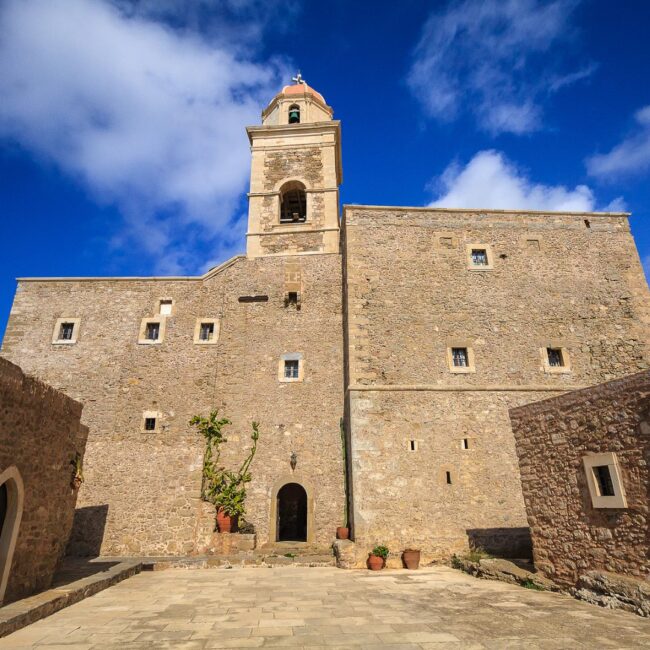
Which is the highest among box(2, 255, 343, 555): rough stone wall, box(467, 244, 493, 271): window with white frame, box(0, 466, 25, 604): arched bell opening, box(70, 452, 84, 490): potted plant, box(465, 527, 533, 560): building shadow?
box(467, 244, 493, 271): window with white frame

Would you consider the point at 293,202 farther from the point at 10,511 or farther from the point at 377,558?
the point at 10,511

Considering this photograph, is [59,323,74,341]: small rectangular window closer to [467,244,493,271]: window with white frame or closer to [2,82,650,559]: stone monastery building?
[2,82,650,559]: stone monastery building

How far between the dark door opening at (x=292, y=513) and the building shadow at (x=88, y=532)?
582 centimetres

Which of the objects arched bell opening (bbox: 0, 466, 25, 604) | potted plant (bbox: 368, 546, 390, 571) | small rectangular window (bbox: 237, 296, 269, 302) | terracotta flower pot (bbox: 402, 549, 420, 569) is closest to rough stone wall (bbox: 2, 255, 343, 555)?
small rectangular window (bbox: 237, 296, 269, 302)

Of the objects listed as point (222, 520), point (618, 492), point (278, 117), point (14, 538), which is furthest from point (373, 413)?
point (278, 117)

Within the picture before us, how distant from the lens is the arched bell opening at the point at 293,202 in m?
18.6

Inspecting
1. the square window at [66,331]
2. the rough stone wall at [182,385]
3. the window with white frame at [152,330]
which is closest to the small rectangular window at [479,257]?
the rough stone wall at [182,385]

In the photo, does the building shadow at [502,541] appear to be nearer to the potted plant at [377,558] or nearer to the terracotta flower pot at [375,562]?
the potted plant at [377,558]

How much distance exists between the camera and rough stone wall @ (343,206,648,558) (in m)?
12.1

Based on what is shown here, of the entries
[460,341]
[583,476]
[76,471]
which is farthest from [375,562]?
[76,471]

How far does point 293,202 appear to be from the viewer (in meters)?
19.9

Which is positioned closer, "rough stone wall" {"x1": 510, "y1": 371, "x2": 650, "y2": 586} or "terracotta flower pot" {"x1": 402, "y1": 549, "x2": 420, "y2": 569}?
"rough stone wall" {"x1": 510, "y1": 371, "x2": 650, "y2": 586}

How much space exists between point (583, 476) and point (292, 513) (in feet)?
36.8

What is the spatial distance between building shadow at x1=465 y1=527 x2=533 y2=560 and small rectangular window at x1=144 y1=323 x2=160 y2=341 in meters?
12.1
